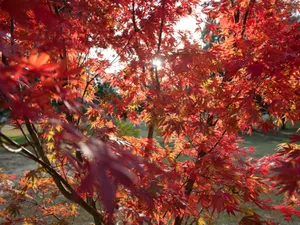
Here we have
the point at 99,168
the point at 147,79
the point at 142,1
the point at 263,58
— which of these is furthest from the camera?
the point at 147,79

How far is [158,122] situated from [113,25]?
103 cm

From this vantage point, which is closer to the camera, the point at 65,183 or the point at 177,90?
the point at 65,183

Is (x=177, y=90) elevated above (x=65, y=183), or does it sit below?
above

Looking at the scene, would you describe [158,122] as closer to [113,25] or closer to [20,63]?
[113,25]

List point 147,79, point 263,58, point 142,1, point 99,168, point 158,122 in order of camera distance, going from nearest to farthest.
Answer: point 99,168
point 263,58
point 158,122
point 142,1
point 147,79

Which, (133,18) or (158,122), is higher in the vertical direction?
(133,18)

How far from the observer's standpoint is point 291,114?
183cm

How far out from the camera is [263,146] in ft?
28.4

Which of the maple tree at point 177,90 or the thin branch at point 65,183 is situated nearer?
the thin branch at point 65,183

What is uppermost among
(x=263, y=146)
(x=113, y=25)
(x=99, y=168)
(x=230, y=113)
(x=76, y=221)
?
(x=113, y=25)

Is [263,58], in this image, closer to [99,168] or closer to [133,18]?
[133,18]

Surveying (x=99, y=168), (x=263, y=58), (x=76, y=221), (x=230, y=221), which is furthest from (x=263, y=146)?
(x=99, y=168)

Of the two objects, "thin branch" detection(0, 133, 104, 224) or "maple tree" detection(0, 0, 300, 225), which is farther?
"maple tree" detection(0, 0, 300, 225)

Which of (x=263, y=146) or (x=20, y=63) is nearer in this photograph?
(x=20, y=63)
